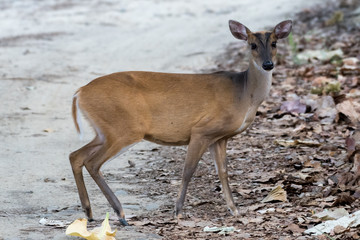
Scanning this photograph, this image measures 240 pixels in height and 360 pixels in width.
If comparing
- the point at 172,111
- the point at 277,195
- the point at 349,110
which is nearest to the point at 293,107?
the point at 349,110

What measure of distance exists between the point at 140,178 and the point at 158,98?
1.37m

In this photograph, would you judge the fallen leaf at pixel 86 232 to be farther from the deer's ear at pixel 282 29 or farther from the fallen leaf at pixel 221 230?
the deer's ear at pixel 282 29

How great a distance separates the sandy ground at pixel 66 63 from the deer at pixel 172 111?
54 cm

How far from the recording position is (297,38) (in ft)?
51.1

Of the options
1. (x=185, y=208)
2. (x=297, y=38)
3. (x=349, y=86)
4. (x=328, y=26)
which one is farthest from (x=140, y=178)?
(x=328, y=26)

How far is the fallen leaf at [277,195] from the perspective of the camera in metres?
6.36

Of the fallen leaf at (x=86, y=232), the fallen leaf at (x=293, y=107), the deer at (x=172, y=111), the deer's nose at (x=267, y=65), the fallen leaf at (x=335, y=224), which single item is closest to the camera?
the fallen leaf at (x=86, y=232)

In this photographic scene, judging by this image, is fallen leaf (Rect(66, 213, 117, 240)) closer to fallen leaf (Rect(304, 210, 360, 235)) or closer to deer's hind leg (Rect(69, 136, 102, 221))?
deer's hind leg (Rect(69, 136, 102, 221))

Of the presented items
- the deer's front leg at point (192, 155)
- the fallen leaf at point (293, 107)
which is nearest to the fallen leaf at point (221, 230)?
the deer's front leg at point (192, 155)

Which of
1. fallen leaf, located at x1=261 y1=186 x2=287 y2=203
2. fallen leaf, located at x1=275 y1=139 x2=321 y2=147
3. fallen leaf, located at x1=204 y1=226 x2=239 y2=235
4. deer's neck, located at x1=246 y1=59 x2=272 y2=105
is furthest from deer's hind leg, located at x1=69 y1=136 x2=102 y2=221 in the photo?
fallen leaf, located at x1=275 y1=139 x2=321 y2=147

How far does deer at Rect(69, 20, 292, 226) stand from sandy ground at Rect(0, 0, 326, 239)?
540 mm

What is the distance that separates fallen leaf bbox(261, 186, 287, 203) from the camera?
6.36 metres

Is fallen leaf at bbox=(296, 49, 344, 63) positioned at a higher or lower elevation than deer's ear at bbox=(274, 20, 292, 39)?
lower

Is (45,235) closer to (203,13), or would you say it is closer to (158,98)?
(158,98)
